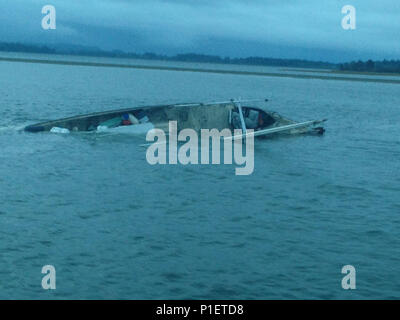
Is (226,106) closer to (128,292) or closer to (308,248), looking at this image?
(308,248)

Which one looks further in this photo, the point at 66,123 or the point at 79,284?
the point at 66,123

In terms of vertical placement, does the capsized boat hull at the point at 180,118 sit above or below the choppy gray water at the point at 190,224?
above

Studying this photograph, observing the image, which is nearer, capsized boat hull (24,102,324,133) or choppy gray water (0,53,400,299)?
choppy gray water (0,53,400,299)

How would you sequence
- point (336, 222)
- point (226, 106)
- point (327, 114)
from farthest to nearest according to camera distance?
point (327, 114), point (226, 106), point (336, 222)

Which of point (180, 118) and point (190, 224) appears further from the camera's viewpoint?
point (180, 118)

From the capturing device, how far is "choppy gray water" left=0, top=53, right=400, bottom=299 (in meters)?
15.2

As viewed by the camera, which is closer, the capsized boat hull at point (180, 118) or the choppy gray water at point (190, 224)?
the choppy gray water at point (190, 224)

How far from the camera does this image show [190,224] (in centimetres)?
2003

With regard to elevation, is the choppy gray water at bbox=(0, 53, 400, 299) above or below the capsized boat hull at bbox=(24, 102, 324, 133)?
below

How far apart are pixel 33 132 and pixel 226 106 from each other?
559 inches

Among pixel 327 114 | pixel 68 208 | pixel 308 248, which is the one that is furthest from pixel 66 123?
pixel 327 114

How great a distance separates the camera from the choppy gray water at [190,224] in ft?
49.9

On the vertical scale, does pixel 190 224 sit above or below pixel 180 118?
below

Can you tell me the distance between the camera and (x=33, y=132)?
37938 millimetres
